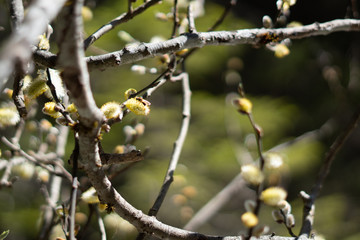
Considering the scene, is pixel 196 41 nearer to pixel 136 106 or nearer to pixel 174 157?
pixel 136 106

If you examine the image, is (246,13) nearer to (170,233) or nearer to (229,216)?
(229,216)

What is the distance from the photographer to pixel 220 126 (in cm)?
309

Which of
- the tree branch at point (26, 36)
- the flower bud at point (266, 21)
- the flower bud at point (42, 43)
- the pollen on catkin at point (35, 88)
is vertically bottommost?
the tree branch at point (26, 36)

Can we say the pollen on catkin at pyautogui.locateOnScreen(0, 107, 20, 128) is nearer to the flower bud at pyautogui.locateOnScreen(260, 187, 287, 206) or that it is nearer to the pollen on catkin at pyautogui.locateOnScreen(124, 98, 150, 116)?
the pollen on catkin at pyautogui.locateOnScreen(124, 98, 150, 116)

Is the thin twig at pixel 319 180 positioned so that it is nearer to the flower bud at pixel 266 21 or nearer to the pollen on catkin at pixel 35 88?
the flower bud at pixel 266 21

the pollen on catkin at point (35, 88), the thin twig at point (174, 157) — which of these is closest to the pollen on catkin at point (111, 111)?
the pollen on catkin at point (35, 88)

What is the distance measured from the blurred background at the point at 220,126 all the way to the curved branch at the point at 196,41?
1.14 m

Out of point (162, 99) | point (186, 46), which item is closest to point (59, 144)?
point (186, 46)

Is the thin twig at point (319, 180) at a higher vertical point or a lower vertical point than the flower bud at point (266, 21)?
lower

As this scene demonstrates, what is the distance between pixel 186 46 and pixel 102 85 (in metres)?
2.16

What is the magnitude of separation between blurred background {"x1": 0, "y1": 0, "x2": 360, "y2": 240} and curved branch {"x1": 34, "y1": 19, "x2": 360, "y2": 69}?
1.14m

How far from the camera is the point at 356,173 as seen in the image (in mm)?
3758

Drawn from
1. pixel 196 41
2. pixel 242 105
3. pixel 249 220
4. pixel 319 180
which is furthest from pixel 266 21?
pixel 249 220

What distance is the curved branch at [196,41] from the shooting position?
35.0 inches
